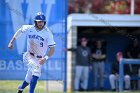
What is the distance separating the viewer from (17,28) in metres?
16.0

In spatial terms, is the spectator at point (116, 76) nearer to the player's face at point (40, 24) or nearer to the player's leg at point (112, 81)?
the player's leg at point (112, 81)

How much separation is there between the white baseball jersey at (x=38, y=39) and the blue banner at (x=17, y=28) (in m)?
3.30

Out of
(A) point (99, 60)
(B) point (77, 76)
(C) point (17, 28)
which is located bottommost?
(B) point (77, 76)

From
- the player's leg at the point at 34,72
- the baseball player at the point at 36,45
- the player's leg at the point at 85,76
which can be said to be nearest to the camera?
the player's leg at the point at 34,72

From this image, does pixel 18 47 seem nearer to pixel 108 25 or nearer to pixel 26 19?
pixel 26 19

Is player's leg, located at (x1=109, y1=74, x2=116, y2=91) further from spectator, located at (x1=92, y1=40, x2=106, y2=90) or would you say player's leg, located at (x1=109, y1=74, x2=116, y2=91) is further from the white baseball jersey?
the white baseball jersey

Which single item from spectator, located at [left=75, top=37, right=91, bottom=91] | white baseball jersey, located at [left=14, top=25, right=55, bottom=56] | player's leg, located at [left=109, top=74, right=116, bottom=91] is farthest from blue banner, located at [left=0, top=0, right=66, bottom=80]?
player's leg, located at [left=109, top=74, right=116, bottom=91]

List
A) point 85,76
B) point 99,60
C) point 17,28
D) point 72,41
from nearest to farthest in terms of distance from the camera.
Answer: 1. point 17,28
2. point 99,60
3. point 85,76
4. point 72,41

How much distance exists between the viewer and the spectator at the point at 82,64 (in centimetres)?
1966

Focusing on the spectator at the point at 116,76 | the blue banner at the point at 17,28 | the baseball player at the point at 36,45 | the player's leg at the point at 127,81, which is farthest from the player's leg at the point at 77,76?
the baseball player at the point at 36,45

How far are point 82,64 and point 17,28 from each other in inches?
174

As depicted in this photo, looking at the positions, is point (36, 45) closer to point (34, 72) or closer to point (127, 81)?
point (34, 72)

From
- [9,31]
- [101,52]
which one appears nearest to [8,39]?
[9,31]

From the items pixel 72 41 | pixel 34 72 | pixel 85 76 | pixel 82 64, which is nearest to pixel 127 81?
pixel 85 76
